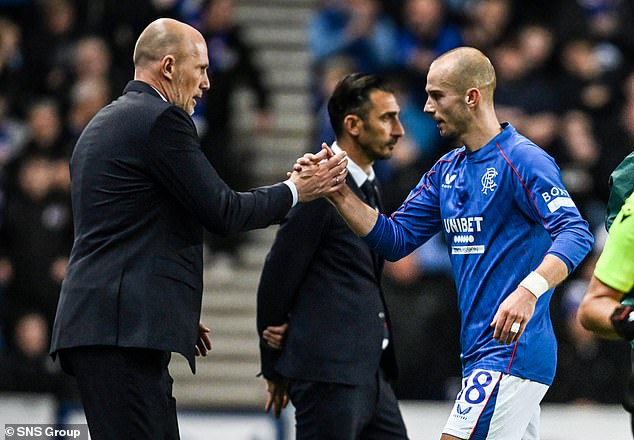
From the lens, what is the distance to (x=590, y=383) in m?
9.27

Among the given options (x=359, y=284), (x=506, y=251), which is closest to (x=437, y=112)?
(x=506, y=251)

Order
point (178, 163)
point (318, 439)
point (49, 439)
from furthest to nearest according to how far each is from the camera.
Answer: point (49, 439), point (318, 439), point (178, 163)

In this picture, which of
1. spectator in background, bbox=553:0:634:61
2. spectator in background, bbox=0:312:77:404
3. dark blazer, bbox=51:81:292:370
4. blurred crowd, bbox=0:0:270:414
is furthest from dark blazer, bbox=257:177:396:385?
spectator in background, bbox=553:0:634:61

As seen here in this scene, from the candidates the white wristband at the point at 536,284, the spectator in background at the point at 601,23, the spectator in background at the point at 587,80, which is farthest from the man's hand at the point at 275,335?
the spectator in background at the point at 601,23

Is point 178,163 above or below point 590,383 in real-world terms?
above

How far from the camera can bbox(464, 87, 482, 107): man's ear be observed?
5285mm

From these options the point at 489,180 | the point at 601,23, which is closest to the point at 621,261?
the point at 489,180

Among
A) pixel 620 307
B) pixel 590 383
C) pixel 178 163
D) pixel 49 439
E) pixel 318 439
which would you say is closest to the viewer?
pixel 620 307

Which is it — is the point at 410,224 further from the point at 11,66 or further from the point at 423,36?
the point at 11,66

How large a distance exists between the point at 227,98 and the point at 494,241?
604 cm

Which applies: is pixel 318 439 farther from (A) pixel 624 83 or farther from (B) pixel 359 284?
(A) pixel 624 83

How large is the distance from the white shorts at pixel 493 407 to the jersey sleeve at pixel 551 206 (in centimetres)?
56

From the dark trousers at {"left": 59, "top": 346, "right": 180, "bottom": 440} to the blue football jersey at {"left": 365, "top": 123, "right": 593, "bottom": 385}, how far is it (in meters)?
1.34

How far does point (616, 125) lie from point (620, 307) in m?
6.67
